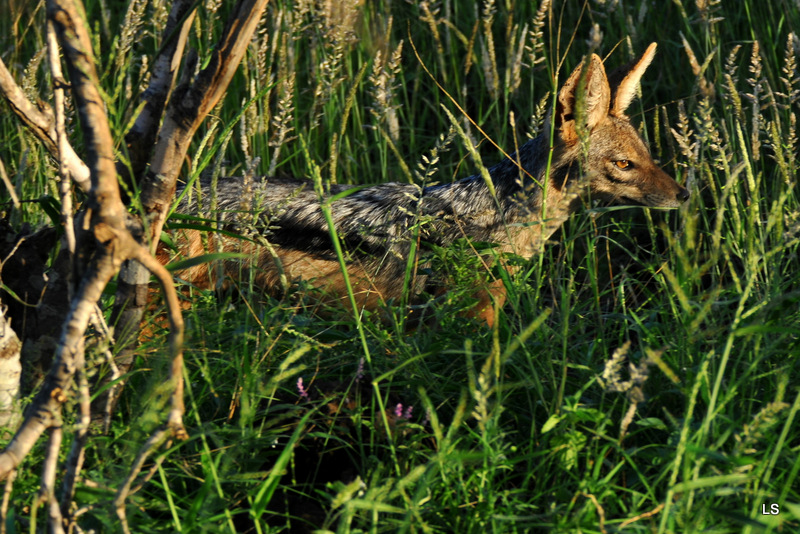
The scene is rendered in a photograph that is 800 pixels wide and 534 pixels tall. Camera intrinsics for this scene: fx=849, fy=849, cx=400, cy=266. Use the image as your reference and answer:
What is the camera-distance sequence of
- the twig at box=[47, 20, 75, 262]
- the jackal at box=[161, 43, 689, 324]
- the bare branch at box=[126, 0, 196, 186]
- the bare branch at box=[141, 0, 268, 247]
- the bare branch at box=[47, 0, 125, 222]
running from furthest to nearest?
the jackal at box=[161, 43, 689, 324] → the bare branch at box=[126, 0, 196, 186] → the bare branch at box=[141, 0, 268, 247] → the twig at box=[47, 20, 75, 262] → the bare branch at box=[47, 0, 125, 222]

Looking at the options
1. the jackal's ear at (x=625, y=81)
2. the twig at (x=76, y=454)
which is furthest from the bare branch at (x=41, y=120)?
the jackal's ear at (x=625, y=81)

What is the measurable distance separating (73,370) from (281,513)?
66 centimetres

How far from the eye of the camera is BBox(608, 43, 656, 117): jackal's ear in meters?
4.20

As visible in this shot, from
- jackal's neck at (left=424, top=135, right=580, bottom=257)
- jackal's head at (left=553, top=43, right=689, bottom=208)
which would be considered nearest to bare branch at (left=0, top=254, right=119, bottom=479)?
jackal's neck at (left=424, top=135, right=580, bottom=257)

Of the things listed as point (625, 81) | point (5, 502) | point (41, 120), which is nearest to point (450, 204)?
point (625, 81)

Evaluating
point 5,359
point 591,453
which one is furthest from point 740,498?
point 5,359

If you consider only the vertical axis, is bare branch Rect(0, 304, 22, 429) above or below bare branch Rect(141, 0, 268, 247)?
below

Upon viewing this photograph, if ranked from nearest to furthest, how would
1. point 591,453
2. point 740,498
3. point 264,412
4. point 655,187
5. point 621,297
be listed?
point 740,498 < point 591,453 < point 264,412 < point 621,297 < point 655,187

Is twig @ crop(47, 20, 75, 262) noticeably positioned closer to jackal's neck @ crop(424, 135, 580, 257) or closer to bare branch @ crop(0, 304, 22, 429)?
bare branch @ crop(0, 304, 22, 429)

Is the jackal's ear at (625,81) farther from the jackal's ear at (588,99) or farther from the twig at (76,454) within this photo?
the twig at (76,454)

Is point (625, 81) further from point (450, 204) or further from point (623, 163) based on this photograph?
point (450, 204)

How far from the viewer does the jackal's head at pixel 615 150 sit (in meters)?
4.01

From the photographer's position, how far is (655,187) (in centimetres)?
404

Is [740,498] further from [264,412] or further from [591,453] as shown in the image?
[264,412]
